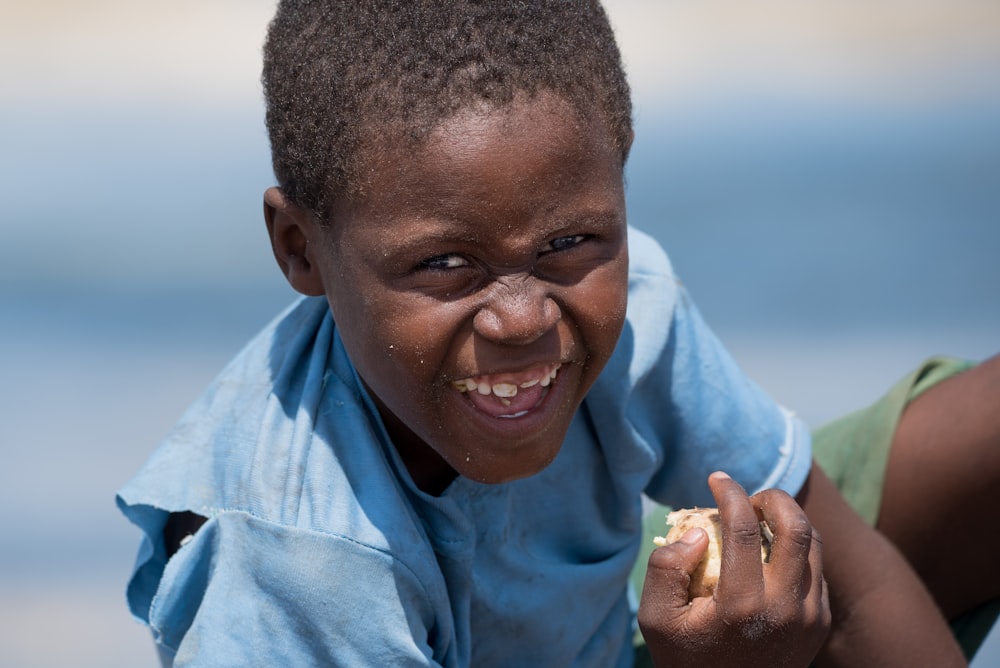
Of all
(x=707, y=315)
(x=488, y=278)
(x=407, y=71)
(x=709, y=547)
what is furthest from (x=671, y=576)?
(x=707, y=315)

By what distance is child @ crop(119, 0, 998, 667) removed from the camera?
5.33ft

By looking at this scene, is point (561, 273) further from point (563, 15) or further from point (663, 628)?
point (663, 628)

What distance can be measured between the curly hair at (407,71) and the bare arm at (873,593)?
719mm

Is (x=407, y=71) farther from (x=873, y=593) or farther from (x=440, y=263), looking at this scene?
(x=873, y=593)

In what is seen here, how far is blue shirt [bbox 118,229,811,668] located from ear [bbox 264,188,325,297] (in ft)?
0.33

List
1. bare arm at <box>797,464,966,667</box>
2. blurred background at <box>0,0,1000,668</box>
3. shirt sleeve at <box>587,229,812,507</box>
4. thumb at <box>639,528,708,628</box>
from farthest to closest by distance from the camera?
blurred background at <box>0,0,1000,668</box> < bare arm at <box>797,464,966,667</box> < shirt sleeve at <box>587,229,812,507</box> < thumb at <box>639,528,708,628</box>

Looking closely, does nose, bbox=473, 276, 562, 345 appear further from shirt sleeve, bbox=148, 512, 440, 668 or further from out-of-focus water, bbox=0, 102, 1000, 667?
out-of-focus water, bbox=0, 102, 1000, 667

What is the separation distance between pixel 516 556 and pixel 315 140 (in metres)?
0.64

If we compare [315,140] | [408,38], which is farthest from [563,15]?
[315,140]

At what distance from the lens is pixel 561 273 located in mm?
1691

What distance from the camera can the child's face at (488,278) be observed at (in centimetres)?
160

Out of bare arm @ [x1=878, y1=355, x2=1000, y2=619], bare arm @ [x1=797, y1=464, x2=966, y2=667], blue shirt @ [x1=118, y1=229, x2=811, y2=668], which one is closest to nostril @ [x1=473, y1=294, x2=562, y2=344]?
blue shirt @ [x1=118, y1=229, x2=811, y2=668]

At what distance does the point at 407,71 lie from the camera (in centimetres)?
161

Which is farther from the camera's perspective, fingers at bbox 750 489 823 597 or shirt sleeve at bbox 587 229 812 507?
shirt sleeve at bbox 587 229 812 507
